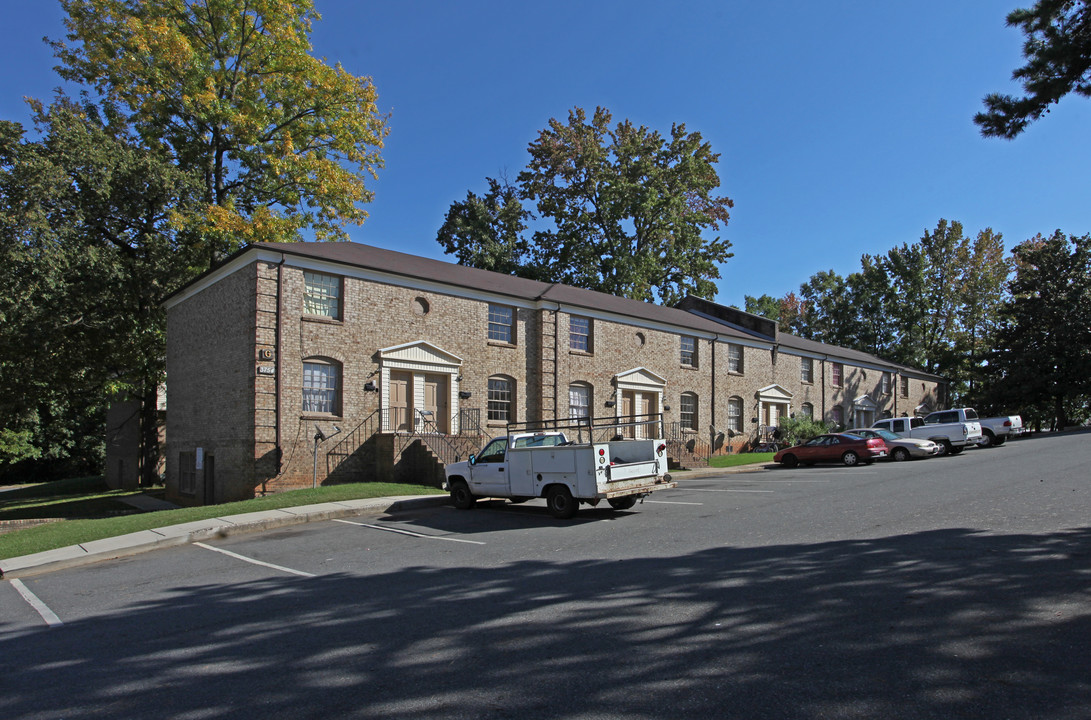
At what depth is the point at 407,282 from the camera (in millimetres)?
22672

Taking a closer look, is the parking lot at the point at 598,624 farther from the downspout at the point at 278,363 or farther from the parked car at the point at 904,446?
the parked car at the point at 904,446

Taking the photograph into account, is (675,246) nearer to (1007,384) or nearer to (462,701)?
(1007,384)

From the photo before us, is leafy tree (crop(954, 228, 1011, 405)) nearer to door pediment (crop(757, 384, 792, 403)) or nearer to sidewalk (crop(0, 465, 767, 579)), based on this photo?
door pediment (crop(757, 384, 792, 403))

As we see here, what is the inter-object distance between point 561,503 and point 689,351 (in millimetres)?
21217

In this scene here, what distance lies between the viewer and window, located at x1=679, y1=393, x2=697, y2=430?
1303 inches

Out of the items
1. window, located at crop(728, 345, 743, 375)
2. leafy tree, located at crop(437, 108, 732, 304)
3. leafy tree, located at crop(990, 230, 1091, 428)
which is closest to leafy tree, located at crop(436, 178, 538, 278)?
leafy tree, located at crop(437, 108, 732, 304)

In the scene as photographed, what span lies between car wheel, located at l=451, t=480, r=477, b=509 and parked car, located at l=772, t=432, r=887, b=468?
1578cm

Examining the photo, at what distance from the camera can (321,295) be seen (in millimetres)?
20922

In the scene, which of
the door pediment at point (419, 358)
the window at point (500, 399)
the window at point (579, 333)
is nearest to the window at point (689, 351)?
the window at point (579, 333)

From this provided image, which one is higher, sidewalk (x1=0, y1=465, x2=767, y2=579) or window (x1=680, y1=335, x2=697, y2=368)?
window (x1=680, y1=335, x2=697, y2=368)

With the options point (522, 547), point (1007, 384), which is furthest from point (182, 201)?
point (1007, 384)

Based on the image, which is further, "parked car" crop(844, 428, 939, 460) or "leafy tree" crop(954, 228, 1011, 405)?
"leafy tree" crop(954, 228, 1011, 405)

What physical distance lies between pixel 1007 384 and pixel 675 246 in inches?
1006

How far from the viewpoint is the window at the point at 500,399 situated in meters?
25.1
